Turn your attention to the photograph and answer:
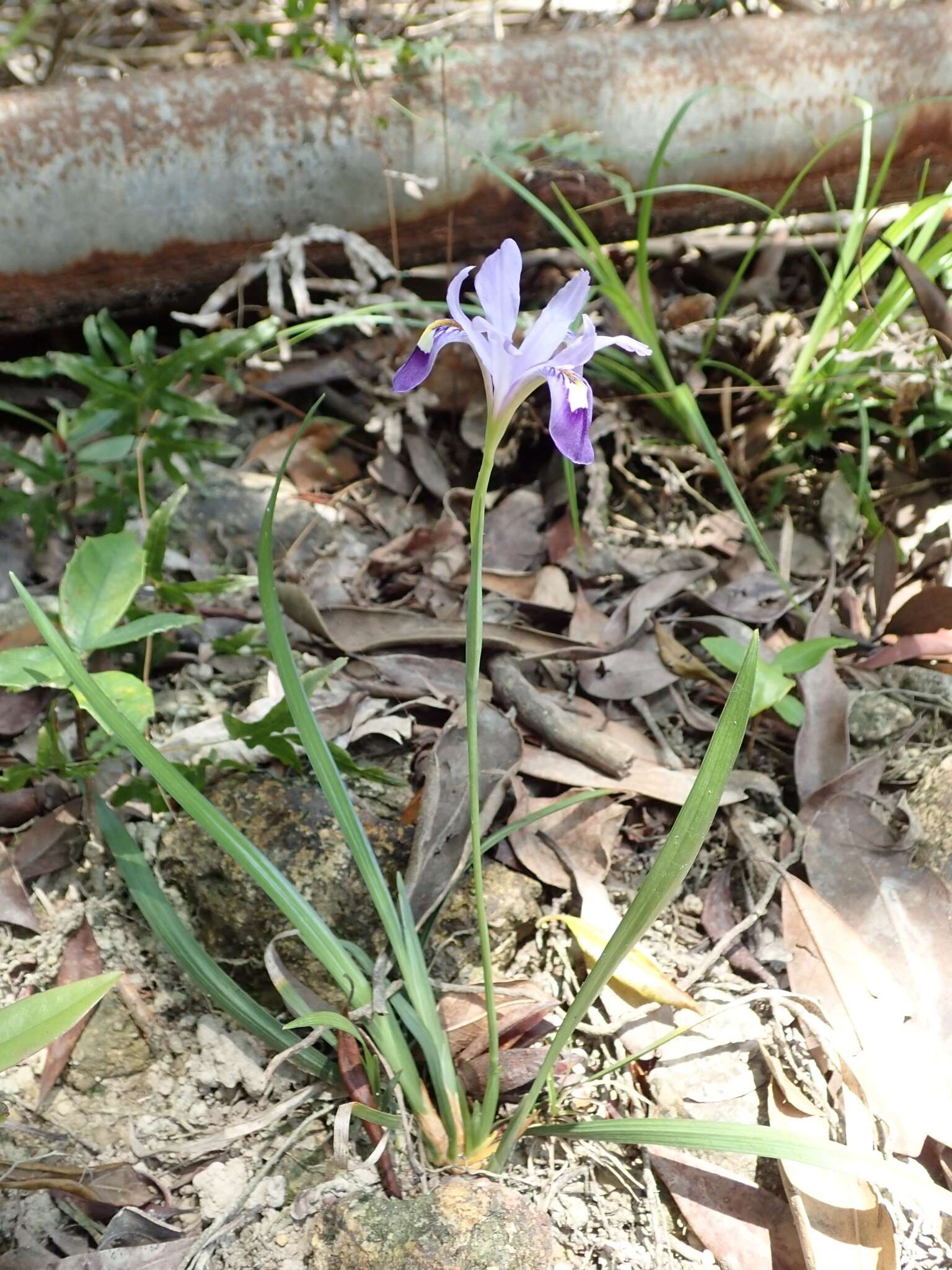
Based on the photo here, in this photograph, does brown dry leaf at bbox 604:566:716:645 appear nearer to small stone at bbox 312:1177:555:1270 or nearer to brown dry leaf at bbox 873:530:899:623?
brown dry leaf at bbox 873:530:899:623

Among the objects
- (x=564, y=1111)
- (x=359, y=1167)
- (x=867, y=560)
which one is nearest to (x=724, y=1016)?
(x=564, y=1111)

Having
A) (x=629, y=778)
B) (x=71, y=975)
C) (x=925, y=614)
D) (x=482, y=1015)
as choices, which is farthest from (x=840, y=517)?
(x=71, y=975)

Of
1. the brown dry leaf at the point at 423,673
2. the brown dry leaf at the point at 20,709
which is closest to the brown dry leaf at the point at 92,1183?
the brown dry leaf at the point at 20,709

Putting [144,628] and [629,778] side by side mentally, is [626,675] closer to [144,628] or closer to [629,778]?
[629,778]

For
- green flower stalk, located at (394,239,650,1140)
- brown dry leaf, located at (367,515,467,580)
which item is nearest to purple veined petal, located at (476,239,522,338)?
green flower stalk, located at (394,239,650,1140)

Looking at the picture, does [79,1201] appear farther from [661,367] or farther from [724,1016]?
[661,367]
